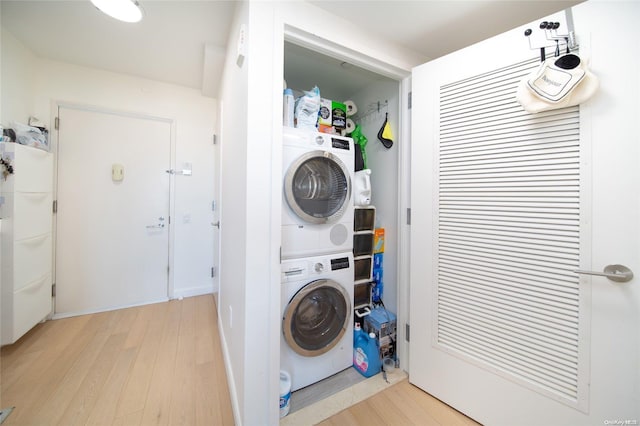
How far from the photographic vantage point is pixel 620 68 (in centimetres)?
86

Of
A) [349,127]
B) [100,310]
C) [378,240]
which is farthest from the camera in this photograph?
[100,310]

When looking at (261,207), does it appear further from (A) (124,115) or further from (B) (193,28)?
(A) (124,115)

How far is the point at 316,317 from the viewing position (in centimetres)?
151

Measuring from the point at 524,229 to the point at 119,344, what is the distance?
114 inches

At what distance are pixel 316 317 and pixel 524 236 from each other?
126 centimetres

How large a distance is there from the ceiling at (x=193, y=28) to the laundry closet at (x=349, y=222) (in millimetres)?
141

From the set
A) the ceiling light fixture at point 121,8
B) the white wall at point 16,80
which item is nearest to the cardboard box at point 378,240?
the ceiling light fixture at point 121,8

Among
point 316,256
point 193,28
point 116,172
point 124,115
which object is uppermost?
point 193,28

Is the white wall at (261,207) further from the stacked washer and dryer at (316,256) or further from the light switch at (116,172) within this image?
the light switch at (116,172)

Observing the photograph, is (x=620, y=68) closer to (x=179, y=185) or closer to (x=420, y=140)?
(x=420, y=140)

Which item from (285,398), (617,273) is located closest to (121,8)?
(285,398)

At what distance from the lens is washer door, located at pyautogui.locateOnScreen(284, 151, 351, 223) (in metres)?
1.33

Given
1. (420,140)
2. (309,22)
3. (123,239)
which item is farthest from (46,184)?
(420,140)

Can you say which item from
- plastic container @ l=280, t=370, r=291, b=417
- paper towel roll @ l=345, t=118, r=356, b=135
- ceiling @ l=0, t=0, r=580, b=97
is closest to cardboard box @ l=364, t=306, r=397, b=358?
plastic container @ l=280, t=370, r=291, b=417
